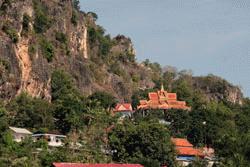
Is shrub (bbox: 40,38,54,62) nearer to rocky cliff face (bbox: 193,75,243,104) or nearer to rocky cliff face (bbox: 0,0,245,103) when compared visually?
rocky cliff face (bbox: 0,0,245,103)

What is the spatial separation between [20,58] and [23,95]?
3.45 meters

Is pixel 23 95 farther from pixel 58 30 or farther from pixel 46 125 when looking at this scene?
pixel 58 30

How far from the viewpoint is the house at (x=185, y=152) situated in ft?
189

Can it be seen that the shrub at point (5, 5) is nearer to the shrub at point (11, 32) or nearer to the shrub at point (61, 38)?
the shrub at point (11, 32)

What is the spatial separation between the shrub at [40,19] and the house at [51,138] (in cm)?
1897

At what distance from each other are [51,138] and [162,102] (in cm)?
2365

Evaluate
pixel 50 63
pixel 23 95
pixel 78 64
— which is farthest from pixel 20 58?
pixel 78 64

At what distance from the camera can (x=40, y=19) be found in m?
73.2

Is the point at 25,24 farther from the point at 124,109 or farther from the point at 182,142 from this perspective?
the point at 124,109

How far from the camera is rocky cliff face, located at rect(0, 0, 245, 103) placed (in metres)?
60.9

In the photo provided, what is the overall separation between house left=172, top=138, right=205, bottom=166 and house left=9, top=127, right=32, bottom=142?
473 inches

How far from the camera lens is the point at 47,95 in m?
65.0

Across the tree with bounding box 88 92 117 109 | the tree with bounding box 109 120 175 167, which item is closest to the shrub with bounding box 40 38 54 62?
the tree with bounding box 88 92 117 109

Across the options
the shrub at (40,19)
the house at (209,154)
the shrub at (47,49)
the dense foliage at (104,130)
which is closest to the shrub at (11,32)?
the dense foliage at (104,130)
